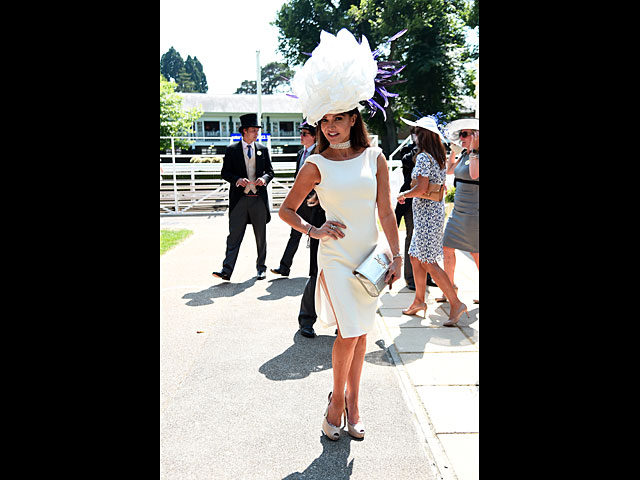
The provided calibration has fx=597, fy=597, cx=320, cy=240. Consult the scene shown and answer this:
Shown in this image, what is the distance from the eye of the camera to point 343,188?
3344mm

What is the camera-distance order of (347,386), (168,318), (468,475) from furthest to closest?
1. (168,318)
2. (347,386)
3. (468,475)

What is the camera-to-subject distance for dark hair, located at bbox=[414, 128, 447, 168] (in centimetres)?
582

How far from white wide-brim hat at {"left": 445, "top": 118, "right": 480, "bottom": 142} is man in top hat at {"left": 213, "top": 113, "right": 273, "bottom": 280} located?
297cm

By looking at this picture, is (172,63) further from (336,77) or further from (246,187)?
(336,77)

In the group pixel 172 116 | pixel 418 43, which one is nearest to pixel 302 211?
pixel 418 43

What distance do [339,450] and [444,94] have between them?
3975 centimetres

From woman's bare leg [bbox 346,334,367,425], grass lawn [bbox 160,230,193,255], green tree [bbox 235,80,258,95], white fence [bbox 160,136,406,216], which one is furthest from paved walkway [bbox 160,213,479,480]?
green tree [bbox 235,80,258,95]

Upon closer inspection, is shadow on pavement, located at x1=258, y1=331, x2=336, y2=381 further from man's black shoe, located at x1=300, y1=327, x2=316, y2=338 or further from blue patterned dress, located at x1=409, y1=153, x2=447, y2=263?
blue patterned dress, located at x1=409, y1=153, x2=447, y2=263
